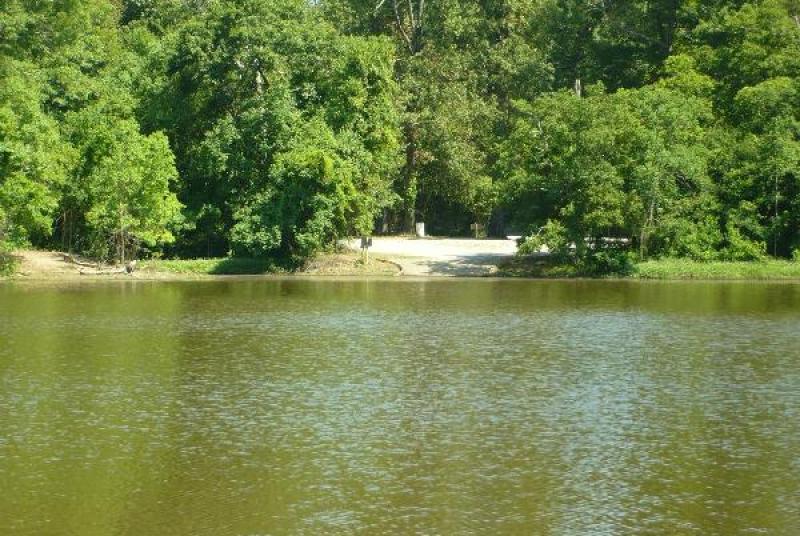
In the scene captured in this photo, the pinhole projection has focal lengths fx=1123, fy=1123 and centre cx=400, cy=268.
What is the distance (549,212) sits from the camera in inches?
2562

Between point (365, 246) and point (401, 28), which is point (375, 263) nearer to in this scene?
point (365, 246)

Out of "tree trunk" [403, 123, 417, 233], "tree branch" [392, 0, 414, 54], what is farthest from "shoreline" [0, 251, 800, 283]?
"tree branch" [392, 0, 414, 54]

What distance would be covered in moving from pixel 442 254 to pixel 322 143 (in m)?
10.9

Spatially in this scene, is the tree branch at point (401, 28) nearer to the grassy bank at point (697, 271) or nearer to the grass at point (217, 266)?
the grass at point (217, 266)

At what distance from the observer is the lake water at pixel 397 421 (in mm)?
18219

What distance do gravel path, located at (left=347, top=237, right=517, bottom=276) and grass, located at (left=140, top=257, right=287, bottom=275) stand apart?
19.9 ft

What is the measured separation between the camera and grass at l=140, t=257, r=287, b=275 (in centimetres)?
6306

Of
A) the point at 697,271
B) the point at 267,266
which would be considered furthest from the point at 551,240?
the point at 267,266

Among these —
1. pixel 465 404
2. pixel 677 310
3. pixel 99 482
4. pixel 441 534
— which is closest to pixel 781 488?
pixel 441 534

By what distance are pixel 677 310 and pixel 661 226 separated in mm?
17111

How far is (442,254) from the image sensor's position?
229ft

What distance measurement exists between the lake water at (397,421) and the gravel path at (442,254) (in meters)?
18.9

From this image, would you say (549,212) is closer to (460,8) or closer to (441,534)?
(460,8)

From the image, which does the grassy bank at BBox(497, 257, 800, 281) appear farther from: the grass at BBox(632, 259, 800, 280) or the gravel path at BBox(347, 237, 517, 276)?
the gravel path at BBox(347, 237, 517, 276)
